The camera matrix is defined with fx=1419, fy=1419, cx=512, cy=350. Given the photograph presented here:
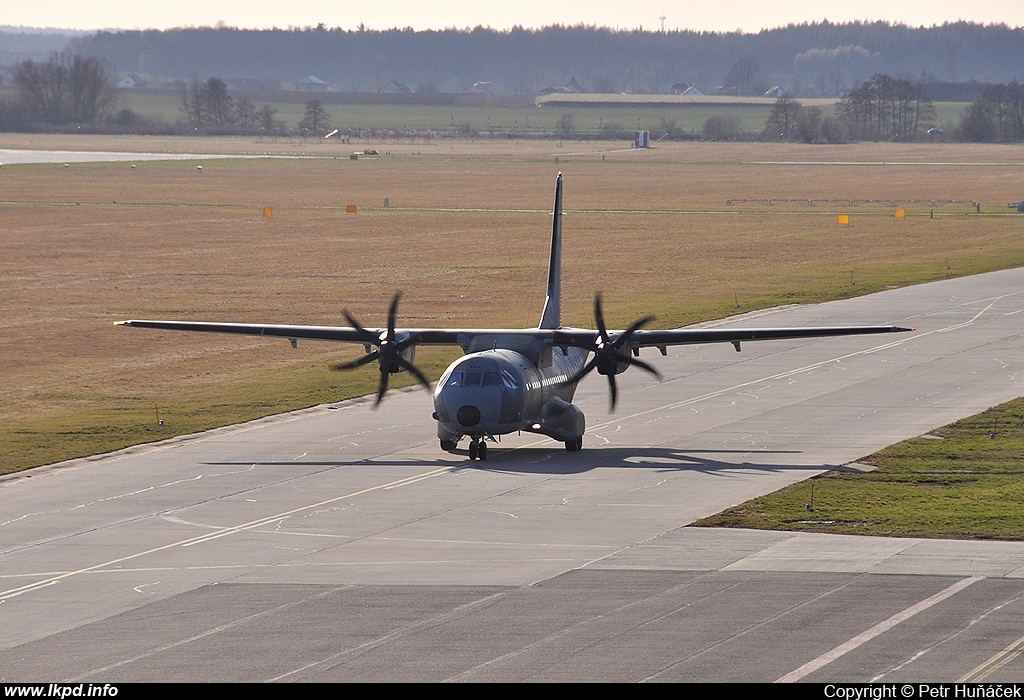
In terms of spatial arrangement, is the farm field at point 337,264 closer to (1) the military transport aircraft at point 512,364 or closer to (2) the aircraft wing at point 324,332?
(2) the aircraft wing at point 324,332

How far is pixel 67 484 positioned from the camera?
43.2 m

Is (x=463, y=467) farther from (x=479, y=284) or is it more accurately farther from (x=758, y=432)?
(x=479, y=284)

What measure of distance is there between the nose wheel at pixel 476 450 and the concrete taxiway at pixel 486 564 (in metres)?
0.56

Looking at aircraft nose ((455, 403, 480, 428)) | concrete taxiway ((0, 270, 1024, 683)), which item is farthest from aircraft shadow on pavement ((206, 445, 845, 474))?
aircraft nose ((455, 403, 480, 428))

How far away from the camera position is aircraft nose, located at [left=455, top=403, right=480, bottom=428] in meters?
43.8

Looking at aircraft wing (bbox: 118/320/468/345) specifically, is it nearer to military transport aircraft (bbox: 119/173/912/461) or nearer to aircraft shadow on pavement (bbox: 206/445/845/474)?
military transport aircraft (bbox: 119/173/912/461)

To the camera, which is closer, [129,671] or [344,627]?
[129,671]

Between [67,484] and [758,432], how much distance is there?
23.5 meters

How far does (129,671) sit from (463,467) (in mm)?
19957

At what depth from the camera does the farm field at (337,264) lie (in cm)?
6081

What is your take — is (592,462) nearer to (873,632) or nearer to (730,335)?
(730,335)
